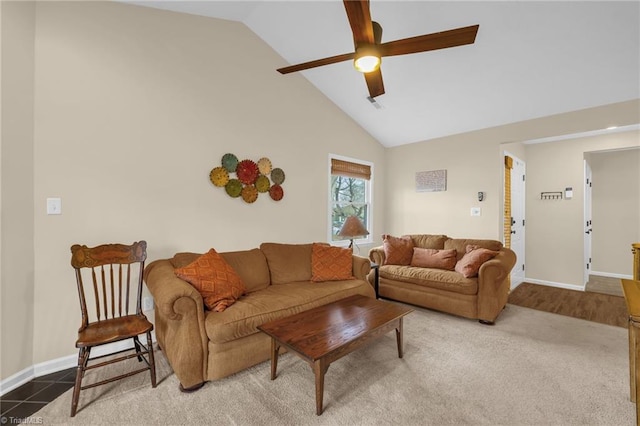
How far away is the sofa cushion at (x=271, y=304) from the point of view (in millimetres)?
1937

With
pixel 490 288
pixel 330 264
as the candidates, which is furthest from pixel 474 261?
pixel 330 264

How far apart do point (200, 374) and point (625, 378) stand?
304cm

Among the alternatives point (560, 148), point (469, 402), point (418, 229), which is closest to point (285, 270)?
point (469, 402)

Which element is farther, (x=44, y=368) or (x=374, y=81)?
(x=374, y=81)

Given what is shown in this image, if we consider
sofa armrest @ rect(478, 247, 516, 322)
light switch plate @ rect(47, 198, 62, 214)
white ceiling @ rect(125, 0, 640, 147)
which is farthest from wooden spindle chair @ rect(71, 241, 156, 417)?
sofa armrest @ rect(478, 247, 516, 322)

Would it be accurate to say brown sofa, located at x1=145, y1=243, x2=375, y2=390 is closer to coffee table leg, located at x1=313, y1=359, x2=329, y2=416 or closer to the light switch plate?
coffee table leg, located at x1=313, y1=359, x2=329, y2=416

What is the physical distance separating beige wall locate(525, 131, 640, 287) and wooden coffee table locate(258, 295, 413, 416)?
4006mm

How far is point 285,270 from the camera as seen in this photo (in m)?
3.02

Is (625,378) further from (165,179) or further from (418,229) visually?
(165,179)

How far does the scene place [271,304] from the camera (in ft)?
7.38

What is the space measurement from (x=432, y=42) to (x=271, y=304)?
2.21 m

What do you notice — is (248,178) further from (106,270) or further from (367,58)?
(367,58)

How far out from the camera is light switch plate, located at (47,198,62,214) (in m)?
2.14

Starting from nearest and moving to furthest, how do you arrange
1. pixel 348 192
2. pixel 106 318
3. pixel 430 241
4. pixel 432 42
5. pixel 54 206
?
1. pixel 432 42
2. pixel 106 318
3. pixel 54 206
4. pixel 430 241
5. pixel 348 192
